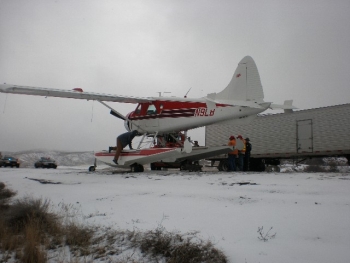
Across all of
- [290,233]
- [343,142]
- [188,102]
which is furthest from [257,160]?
[290,233]

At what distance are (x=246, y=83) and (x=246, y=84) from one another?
0.15 feet

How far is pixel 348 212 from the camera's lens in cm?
371

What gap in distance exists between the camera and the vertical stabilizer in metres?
12.1

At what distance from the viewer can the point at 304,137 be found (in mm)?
15039

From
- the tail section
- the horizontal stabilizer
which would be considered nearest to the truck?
the horizontal stabilizer

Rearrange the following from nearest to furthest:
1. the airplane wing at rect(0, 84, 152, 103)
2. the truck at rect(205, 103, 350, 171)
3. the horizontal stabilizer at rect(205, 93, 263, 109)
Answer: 1. the horizontal stabilizer at rect(205, 93, 263, 109)
2. the airplane wing at rect(0, 84, 152, 103)
3. the truck at rect(205, 103, 350, 171)

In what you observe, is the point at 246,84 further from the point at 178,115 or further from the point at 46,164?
the point at 46,164

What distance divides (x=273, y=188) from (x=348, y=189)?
1.36 metres

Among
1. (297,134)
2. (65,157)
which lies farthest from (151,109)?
(65,157)

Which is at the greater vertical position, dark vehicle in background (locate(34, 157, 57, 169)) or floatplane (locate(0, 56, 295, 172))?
floatplane (locate(0, 56, 295, 172))

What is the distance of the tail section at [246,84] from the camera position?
12.1m

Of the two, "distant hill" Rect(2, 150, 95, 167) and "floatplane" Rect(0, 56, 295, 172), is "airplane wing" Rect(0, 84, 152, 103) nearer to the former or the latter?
"floatplane" Rect(0, 56, 295, 172)

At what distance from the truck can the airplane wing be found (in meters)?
5.43

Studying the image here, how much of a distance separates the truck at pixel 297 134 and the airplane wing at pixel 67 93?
5.43 m
